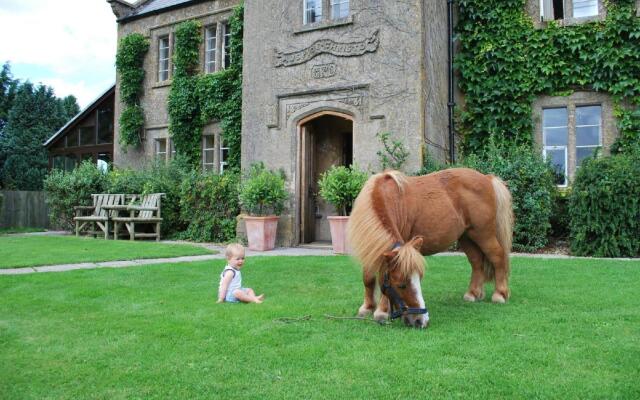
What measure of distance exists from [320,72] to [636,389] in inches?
394

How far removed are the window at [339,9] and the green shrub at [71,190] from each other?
8612mm

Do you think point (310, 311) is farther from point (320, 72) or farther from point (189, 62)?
point (189, 62)

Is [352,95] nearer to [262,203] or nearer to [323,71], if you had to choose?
[323,71]

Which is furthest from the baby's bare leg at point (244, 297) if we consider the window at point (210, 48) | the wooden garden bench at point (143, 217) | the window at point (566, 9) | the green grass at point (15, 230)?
the green grass at point (15, 230)

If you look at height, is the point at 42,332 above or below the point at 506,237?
below

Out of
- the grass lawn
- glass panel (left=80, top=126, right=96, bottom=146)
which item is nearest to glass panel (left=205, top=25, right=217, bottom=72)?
glass panel (left=80, top=126, right=96, bottom=146)

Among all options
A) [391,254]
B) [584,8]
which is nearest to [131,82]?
[584,8]

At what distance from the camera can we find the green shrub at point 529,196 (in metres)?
9.92

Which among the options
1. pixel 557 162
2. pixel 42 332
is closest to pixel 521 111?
pixel 557 162

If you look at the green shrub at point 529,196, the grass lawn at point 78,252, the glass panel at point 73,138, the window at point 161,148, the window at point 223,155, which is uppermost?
the glass panel at point 73,138

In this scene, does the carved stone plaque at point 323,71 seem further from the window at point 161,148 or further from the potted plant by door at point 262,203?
the window at point 161,148

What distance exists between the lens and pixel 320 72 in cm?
1183

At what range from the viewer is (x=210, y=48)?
1683cm

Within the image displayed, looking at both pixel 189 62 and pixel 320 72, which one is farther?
pixel 189 62
